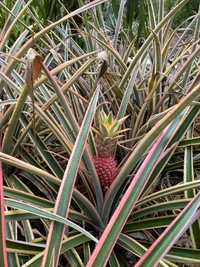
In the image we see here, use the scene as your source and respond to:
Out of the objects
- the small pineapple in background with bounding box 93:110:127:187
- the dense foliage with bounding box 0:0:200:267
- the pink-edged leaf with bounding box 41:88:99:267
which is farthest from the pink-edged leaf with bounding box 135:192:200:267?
the small pineapple in background with bounding box 93:110:127:187

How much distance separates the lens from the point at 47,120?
687 millimetres

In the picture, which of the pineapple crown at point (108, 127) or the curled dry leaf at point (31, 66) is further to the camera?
the pineapple crown at point (108, 127)

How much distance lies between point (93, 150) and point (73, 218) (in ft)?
0.53

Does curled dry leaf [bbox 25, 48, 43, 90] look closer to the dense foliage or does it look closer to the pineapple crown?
the dense foliage

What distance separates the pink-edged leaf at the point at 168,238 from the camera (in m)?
0.44

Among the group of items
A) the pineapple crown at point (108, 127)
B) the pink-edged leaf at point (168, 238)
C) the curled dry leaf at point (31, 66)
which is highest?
the curled dry leaf at point (31, 66)

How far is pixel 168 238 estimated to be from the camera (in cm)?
45

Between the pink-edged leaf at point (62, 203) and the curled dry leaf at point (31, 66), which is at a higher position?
the curled dry leaf at point (31, 66)

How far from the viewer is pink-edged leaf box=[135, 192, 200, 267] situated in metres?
0.44

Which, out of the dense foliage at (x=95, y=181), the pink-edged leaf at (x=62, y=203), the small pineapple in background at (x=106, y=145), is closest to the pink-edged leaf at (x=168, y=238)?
the dense foliage at (x=95, y=181)

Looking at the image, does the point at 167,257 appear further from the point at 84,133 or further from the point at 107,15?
the point at 107,15

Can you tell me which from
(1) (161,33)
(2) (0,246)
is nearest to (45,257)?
(2) (0,246)

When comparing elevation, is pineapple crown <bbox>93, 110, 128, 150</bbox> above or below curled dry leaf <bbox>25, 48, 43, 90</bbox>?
below

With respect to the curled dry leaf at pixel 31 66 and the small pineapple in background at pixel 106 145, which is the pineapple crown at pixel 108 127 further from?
the curled dry leaf at pixel 31 66
